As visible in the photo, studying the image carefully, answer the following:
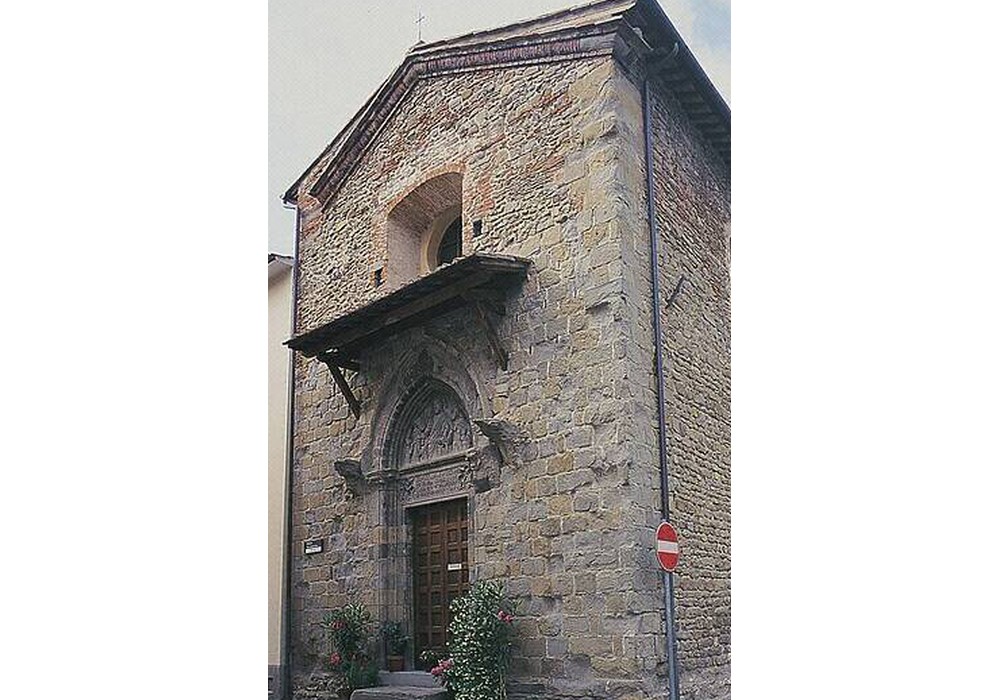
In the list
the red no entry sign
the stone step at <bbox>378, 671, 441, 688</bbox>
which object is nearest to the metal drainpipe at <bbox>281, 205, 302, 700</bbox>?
the stone step at <bbox>378, 671, 441, 688</bbox>

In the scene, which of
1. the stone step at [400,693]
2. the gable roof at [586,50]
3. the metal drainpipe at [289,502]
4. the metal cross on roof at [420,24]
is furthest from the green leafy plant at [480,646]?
the metal cross on roof at [420,24]

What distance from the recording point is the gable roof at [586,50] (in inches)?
206

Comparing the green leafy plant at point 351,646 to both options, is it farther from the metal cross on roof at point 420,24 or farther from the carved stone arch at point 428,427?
the metal cross on roof at point 420,24

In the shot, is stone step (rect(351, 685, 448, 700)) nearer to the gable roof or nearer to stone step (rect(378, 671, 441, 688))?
stone step (rect(378, 671, 441, 688))

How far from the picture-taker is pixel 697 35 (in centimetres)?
532

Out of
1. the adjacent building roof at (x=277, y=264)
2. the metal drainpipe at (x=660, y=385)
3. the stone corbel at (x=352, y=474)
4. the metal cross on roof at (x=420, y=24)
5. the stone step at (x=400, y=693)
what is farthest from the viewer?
the adjacent building roof at (x=277, y=264)

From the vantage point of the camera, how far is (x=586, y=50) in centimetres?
527

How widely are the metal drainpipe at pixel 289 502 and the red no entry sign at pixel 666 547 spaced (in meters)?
1.59

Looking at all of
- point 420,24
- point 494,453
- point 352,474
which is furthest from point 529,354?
point 420,24

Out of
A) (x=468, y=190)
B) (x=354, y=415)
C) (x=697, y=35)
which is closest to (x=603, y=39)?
(x=697, y=35)

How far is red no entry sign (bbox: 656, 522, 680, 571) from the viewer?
16.1 ft

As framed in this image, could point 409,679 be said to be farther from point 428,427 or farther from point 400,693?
point 428,427

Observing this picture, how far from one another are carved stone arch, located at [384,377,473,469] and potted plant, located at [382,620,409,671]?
62 cm
